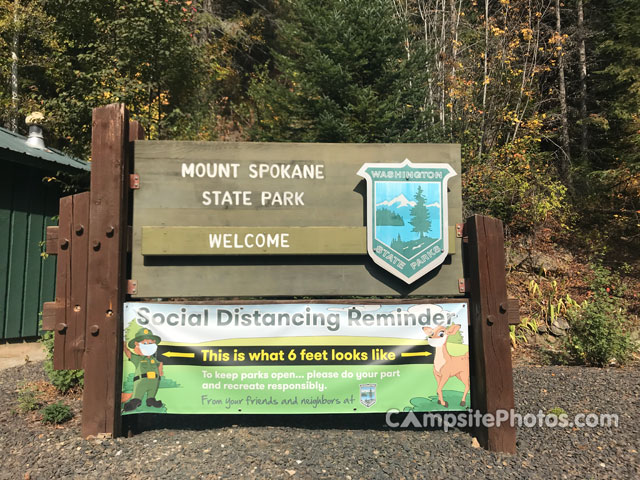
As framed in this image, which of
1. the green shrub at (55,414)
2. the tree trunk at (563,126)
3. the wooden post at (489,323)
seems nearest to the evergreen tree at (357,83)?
the wooden post at (489,323)

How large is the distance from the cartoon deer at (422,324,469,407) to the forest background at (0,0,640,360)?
4.52 meters

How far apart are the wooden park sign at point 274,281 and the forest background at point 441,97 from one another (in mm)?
4613

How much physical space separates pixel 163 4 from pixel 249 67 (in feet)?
48.4

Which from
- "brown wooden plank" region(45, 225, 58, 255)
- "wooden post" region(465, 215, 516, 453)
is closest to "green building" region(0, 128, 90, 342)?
"brown wooden plank" region(45, 225, 58, 255)

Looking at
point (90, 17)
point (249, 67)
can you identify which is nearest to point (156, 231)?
point (90, 17)

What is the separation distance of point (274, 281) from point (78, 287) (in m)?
1.60

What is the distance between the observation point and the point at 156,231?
3484mm

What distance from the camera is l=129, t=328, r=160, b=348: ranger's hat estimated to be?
3.47 metres

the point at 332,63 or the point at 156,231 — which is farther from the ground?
the point at 332,63

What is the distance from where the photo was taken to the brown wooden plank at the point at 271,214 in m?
3.55

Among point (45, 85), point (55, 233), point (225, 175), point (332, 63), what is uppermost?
point (45, 85)

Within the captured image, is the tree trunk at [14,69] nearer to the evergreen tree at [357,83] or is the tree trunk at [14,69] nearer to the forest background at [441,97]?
the forest background at [441,97]

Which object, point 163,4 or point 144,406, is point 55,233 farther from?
point 163,4

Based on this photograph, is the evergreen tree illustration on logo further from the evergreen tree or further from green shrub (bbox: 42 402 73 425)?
the evergreen tree
